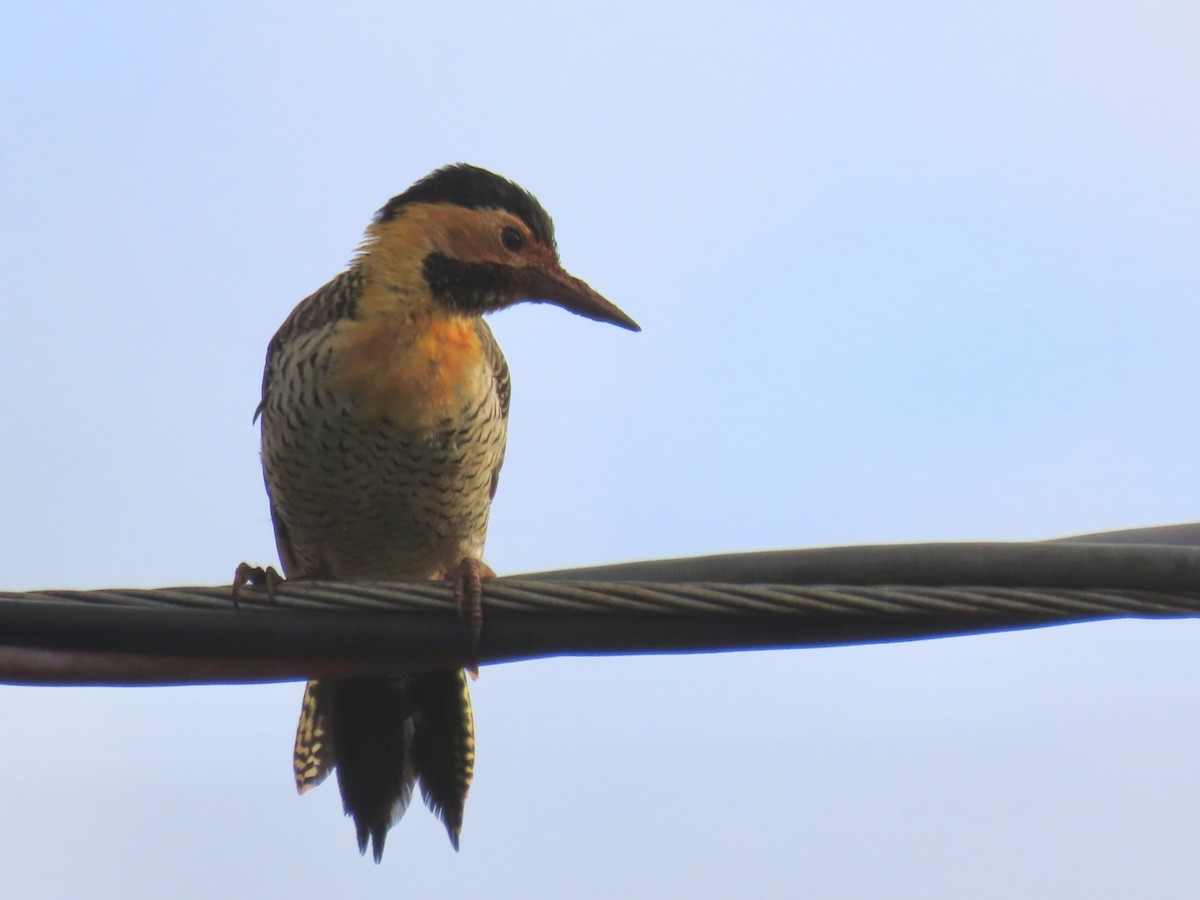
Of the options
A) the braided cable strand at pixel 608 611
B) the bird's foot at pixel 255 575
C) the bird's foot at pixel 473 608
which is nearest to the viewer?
the braided cable strand at pixel 608 611

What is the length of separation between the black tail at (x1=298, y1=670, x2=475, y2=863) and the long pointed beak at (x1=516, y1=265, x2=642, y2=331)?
139 centimetres

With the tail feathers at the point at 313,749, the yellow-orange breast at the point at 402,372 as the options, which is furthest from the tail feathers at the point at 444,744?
the yellow-orange breast at the point at 402,372

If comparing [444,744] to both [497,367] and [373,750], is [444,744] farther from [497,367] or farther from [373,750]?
[497,367]

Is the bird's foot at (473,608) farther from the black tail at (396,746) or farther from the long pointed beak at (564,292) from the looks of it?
the long pointed beak at (564,292)

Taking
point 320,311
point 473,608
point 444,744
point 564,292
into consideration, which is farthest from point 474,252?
point 473,608

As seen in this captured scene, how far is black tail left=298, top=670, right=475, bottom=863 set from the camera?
5.09 metres

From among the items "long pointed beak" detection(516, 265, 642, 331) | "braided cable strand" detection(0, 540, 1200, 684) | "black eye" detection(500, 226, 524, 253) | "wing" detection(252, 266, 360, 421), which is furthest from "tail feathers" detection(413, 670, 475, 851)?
"braided cable strand" detection(0, 540, 1200, 684)

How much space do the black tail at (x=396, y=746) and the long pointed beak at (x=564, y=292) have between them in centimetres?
139

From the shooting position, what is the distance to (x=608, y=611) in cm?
293

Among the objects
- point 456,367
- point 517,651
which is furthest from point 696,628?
point 456,367

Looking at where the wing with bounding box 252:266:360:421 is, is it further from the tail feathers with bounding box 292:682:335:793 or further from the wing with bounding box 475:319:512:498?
the tail feathers with bounding box 292:682:335:793

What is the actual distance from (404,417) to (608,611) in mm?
2244

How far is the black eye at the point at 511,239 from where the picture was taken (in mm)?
5410

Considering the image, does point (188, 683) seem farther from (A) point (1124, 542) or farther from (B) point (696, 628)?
(A) point (1124, 542)
